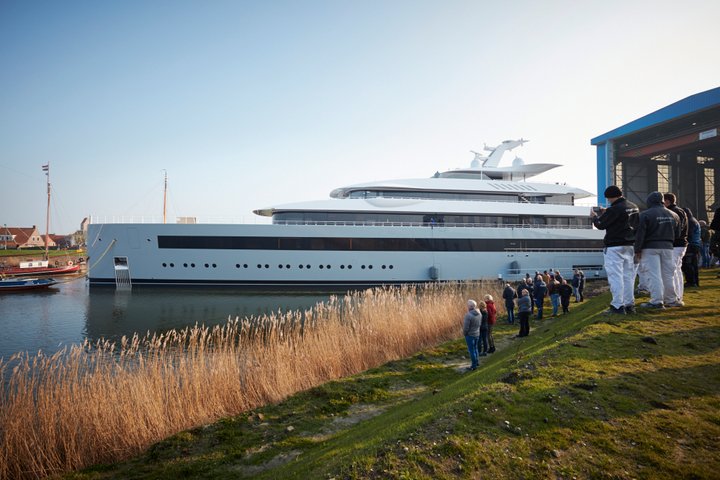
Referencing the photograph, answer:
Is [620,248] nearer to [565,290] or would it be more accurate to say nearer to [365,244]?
[565,290]

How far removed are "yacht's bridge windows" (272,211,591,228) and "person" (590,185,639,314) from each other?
15115 millimetres

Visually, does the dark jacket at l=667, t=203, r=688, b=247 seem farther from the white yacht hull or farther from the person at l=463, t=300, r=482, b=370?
the white yacht hull

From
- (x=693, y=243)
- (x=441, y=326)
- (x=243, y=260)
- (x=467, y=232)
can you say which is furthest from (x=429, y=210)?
(x=693, y=243)

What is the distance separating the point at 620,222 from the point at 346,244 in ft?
49.6

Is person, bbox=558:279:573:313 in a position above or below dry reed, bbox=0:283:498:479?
above

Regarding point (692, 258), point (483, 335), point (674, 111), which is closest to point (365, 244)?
point (483, 335)

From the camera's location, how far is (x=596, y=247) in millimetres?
22312

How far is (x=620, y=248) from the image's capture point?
521 centimetres

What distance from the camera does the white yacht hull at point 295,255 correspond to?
63.2 ft

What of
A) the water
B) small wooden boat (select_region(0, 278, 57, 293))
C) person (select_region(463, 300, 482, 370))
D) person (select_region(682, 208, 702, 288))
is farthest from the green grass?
small wooden boat (select_region(0, 278, 57, 293))

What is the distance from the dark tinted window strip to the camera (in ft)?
63.2

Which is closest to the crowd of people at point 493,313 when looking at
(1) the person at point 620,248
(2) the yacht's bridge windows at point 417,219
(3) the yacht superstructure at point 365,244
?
(1) the person at point 620,248

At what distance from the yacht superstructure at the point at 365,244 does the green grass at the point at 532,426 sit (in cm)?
1427

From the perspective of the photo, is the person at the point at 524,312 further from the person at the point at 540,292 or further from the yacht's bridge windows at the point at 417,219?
the yacht's bridge windows at the point at 417,219
